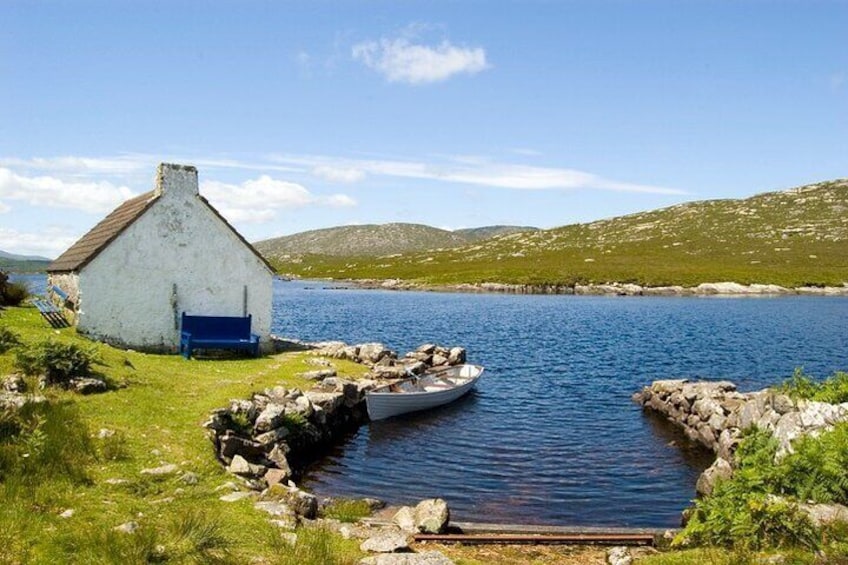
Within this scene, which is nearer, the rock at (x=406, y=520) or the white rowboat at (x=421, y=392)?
the rock at (x=406, y=520)

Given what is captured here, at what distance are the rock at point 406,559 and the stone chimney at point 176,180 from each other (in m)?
25.7

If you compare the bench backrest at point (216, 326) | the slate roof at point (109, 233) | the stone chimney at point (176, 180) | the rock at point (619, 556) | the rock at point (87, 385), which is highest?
the stone chimney at point (176, 180)

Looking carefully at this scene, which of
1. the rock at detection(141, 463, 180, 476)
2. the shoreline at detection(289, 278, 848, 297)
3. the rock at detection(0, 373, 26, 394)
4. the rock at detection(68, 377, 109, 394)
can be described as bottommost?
the rock at detection(141, 463, 180, 476)

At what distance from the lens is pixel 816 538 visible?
38.1ft

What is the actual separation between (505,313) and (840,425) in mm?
73239

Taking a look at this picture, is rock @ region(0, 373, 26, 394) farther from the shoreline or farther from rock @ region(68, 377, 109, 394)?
the shoreline

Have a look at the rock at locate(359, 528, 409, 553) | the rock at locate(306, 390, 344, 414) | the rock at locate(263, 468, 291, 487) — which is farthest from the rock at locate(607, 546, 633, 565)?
the rock at locate(306, 390, 344, 414)

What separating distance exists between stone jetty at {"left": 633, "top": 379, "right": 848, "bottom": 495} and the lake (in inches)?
36.9

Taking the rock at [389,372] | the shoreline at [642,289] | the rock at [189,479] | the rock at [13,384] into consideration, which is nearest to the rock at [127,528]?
the rock at [189,479]

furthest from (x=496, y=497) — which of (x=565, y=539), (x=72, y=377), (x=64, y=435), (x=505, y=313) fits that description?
(x=505, y=313)

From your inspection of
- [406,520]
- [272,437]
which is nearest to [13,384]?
[272,437]

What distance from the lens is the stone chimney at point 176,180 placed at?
3186 centimetres

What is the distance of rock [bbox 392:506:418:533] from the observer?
1465 cm

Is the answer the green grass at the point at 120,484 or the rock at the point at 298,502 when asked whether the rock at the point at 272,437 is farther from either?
the rock at the point at 298,502
